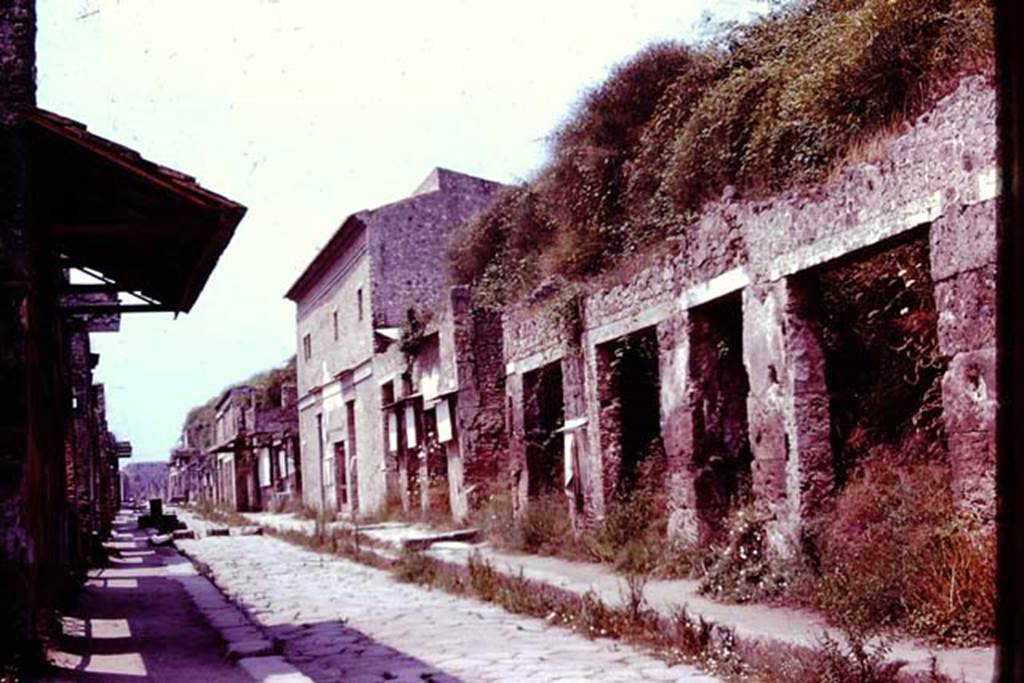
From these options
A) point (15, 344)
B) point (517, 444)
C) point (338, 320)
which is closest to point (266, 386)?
point (338, 320)

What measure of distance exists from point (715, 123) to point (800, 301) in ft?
26.8

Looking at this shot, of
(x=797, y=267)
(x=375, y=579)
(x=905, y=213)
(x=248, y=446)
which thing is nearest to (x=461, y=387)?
(x=375, y=579)

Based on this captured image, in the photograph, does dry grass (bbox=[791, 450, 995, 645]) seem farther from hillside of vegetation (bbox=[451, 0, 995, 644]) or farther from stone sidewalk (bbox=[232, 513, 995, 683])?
stone sidewalk (bbox=[232, 513, 995, 683])

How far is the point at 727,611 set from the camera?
8305 millimetres

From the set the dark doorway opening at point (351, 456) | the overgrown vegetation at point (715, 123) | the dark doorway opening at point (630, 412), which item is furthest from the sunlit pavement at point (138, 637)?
the dark doorway opening at point (351, 456)

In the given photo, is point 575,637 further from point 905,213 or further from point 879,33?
point 879,33

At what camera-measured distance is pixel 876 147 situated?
8719 millimetres

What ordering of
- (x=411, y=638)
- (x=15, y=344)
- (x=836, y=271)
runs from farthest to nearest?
(x=836, y=271), (x=411, y=638), (x=15, y=344)

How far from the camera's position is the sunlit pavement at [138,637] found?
24.5 feet

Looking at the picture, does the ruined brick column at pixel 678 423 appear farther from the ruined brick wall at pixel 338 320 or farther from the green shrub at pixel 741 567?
the ruined brick wall at pixel 338 320

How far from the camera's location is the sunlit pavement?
7457 millimetres

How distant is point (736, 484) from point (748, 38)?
10332 mm

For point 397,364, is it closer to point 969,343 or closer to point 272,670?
point 272,670

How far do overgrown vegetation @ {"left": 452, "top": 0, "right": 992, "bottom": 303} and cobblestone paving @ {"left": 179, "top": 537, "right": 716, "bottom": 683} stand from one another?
169 inches
